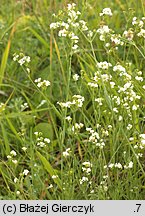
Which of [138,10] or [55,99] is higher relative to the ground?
[138,10]

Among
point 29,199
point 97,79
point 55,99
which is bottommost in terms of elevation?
point 29,199

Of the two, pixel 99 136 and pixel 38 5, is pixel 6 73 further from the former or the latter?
pixel 99 136

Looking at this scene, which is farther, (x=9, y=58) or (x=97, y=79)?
(x=9, y=58)

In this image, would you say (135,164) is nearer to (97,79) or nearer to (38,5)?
(97,79)

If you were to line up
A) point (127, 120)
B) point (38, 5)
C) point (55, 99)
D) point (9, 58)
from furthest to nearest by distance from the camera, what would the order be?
1. point (38, 5)
2. point (9, 58)
3. point (55, 99)
4. point (127, 120)

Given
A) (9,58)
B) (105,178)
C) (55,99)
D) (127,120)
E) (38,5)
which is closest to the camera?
(105,178)

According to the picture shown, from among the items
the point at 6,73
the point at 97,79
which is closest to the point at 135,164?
the point at 97,79
